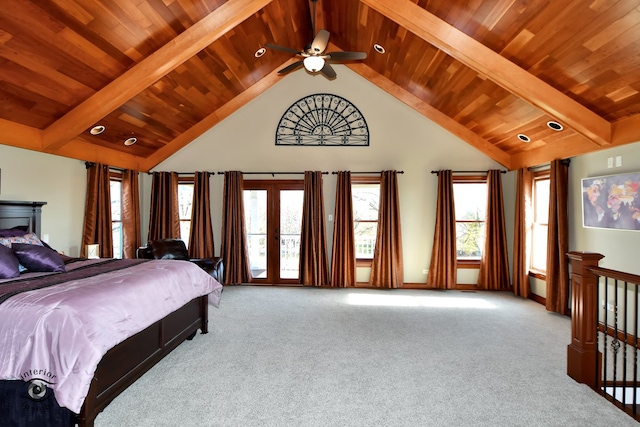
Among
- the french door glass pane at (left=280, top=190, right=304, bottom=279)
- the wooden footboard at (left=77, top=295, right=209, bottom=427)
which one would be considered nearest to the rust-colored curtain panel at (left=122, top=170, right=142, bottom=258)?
the french door glass pane at (left=280, top=190, right=304, bottom=279)

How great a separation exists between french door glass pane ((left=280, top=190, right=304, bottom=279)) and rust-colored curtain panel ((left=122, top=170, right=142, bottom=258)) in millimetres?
2602

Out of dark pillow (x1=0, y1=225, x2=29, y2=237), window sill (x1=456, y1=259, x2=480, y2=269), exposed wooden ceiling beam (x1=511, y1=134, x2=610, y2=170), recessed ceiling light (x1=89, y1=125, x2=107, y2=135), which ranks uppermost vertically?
recessed ceiling light (x1=89, y1=125, x2=107, y2=135)

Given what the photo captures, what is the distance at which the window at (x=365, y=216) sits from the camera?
6371 mm

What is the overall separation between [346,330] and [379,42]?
4.01 metres

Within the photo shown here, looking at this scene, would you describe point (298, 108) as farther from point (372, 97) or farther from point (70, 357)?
point (70, 357)

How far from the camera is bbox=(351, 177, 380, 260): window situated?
6.37m

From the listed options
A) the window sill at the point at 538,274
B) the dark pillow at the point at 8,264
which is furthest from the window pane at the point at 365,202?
the dark pillow at the point at 8,264

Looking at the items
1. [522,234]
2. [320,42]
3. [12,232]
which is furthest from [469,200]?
[12,232]

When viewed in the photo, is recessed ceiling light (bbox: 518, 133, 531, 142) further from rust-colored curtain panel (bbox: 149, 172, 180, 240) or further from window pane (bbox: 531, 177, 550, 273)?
rust-colored curtain panel (bbox: 149, 172, 180, 240)

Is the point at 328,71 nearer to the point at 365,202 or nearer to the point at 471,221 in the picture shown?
the point at 365,202

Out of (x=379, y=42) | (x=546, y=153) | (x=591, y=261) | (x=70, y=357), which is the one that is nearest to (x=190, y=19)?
(x=379, y=42)

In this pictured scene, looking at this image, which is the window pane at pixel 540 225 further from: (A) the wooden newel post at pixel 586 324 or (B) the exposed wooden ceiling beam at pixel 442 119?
(A) the wooden newel post at pixel 586 324

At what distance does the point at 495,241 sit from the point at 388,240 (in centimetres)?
184

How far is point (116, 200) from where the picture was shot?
5.98m
